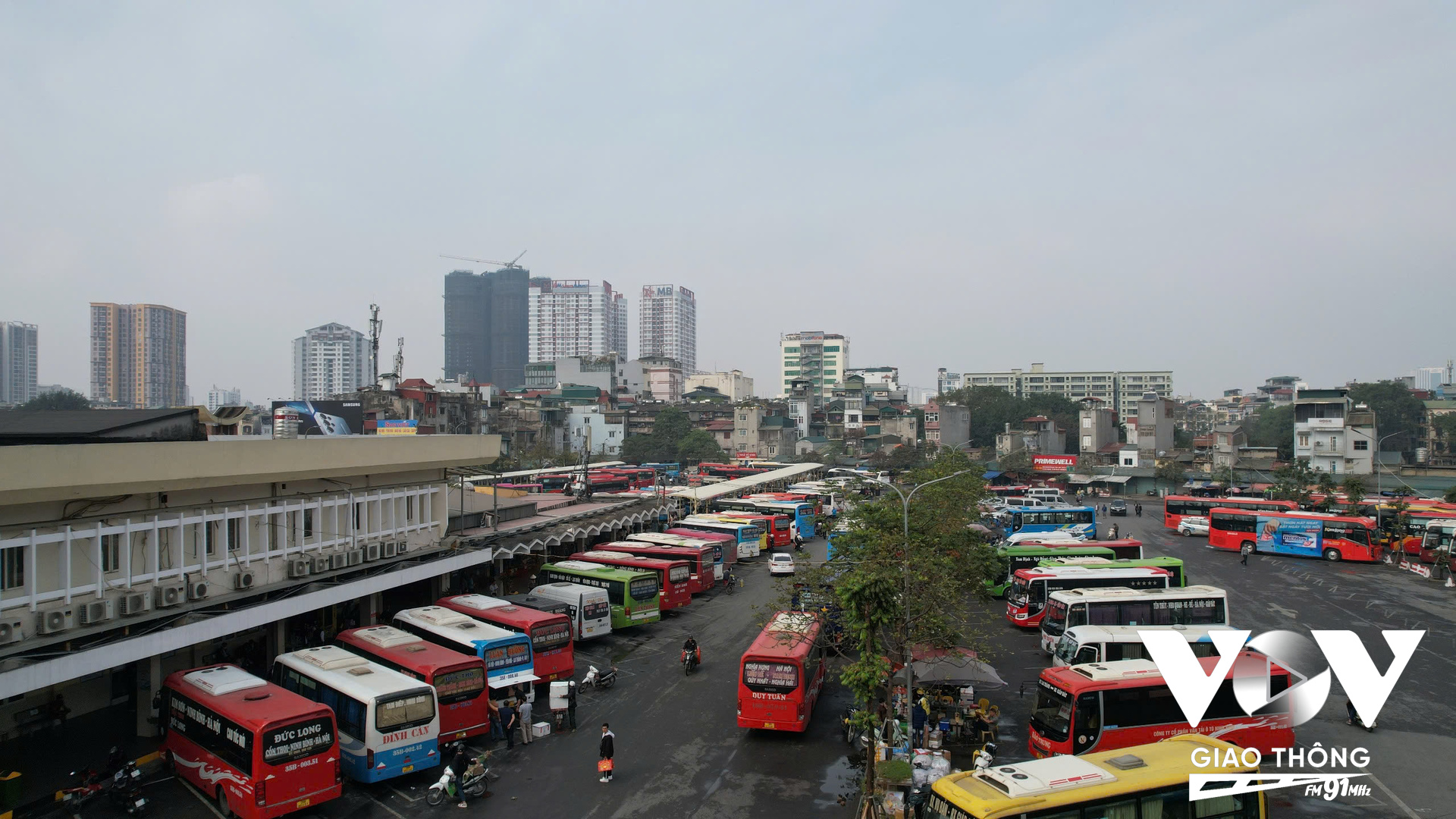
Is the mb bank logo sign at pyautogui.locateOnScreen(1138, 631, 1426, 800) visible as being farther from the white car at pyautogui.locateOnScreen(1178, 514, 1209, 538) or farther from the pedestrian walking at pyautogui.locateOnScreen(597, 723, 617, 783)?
the white car at pyautogui.locateOnScreen(1178, 514, 1209, 538)

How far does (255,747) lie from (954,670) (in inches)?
432

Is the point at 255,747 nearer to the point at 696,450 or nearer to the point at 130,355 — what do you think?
the point at 696,450

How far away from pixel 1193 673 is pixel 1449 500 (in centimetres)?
4247

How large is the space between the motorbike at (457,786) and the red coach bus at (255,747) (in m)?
1.26

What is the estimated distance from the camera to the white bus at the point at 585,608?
64.1ft

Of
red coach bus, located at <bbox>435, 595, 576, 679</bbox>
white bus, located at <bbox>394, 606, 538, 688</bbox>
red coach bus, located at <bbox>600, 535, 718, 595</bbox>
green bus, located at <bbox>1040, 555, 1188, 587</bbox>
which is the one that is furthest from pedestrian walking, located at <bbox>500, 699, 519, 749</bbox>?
green bus, located at <bbox>1040, 555, 1188, 587</bbox>

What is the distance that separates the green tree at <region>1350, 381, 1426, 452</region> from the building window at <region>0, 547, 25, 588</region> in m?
89.2

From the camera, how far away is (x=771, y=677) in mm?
13859

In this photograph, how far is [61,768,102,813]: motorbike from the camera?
35.9 feet

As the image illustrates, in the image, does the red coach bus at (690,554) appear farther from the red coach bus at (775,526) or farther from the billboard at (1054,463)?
the billboard at (1054,463)

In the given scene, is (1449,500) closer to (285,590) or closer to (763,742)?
(763,742)

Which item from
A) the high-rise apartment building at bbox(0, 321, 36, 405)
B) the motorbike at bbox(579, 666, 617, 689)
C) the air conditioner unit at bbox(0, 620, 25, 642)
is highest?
the high-rise apartment building at bbox(0, 321, 36, 405)

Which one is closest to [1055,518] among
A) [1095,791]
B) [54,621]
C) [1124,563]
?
[1124,563]

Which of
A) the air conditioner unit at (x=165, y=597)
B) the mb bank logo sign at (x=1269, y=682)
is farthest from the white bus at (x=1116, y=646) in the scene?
the air conditioner unit at (x=165, y=597)
